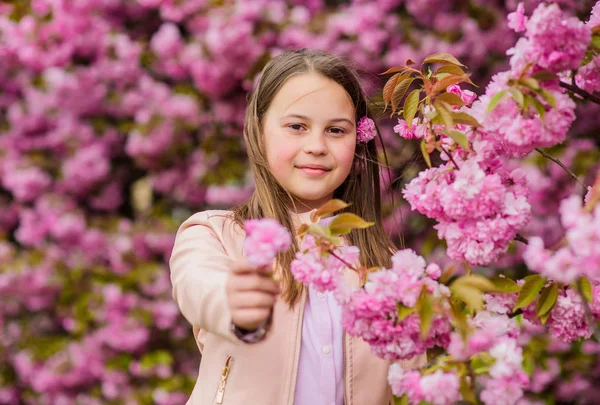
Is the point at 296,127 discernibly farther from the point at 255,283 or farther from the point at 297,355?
the point at 255,283

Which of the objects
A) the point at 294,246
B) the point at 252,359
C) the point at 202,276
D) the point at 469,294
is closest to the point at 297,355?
the point at 252,359

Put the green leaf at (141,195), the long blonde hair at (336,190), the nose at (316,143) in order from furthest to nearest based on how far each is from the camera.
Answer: the green leaf at (141,195) < the long blonde hair at (336,190) < the nose at (316,143)

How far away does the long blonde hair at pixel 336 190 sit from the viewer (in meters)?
1.83

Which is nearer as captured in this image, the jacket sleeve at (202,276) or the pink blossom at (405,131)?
the jacket sleeve at (202,276)

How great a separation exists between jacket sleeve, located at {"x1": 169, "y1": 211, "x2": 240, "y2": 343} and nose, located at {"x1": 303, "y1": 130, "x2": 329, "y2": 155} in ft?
0.89

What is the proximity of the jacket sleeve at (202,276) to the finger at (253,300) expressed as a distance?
0.04 metres

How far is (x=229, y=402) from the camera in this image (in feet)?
5.28

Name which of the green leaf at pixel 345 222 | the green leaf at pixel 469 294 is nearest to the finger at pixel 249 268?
the green leaf at pixel 345 222

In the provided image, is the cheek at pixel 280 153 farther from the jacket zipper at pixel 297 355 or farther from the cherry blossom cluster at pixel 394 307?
the cherry blossom cluster at pixel 394 307

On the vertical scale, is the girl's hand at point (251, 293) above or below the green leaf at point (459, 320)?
above

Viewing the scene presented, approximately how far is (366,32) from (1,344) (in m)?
2.61

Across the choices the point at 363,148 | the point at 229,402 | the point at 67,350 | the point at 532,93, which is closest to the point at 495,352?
the point at 532,93

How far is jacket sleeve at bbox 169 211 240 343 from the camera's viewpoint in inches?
46.5

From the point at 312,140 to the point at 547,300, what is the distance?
628mm
